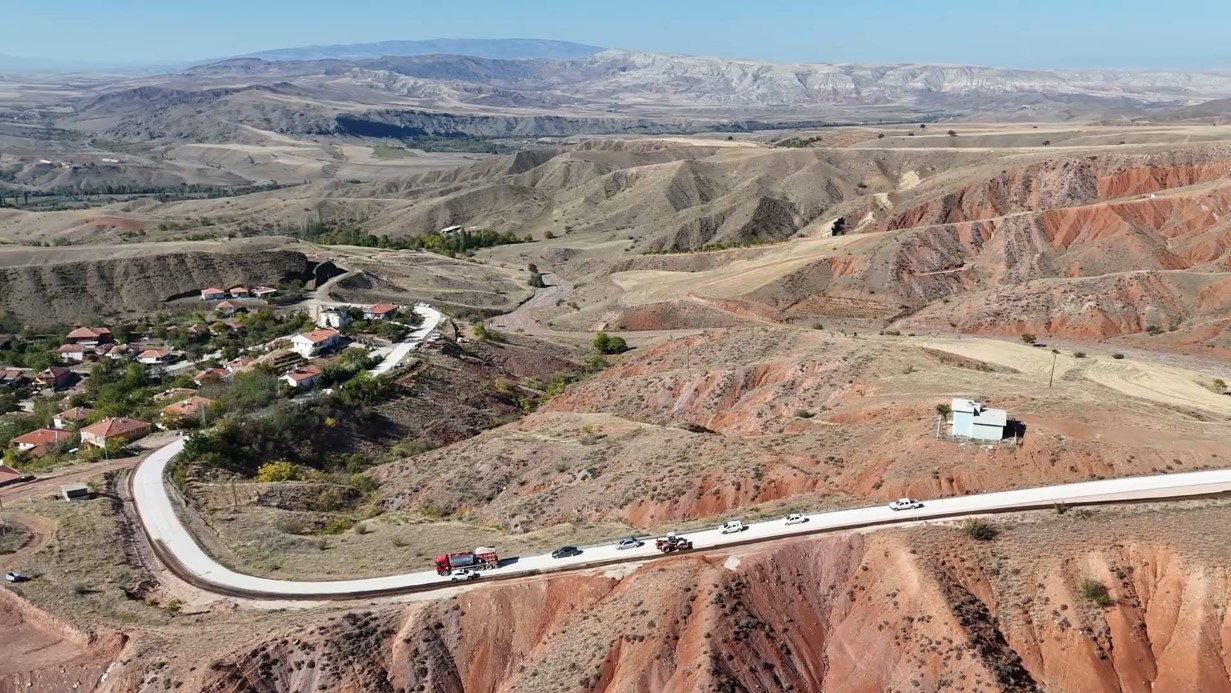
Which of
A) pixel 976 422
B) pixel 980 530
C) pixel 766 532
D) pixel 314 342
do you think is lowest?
pixel 314 342

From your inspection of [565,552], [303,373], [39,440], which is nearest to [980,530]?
[565,552]

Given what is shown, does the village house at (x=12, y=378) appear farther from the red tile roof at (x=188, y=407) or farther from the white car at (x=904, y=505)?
the white car at (x=904, y=505)

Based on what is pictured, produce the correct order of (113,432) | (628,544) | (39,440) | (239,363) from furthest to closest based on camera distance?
(239,363)
(39,440)
(113,432)
(628,544)

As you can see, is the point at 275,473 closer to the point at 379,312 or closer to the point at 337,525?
the point at 337,525

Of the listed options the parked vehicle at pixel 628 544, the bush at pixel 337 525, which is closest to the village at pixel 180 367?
the bush at pixel 337 525

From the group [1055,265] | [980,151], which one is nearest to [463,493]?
[1055,265]

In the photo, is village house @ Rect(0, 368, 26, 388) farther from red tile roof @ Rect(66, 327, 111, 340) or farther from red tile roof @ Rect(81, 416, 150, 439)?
red tile roof @ Rect(81, 416, 150, 439)
